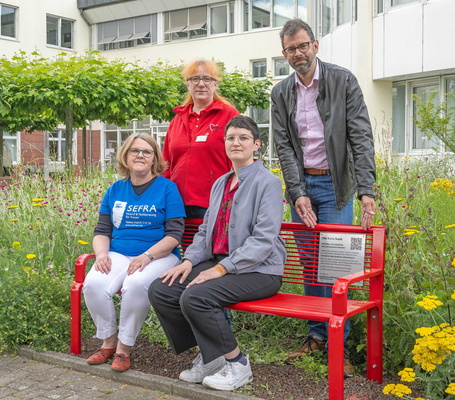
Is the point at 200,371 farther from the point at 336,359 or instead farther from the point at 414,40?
the point at 414,40

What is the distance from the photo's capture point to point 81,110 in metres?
14.9

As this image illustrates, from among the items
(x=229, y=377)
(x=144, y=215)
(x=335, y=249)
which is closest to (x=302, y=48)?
(x=335, y=249)

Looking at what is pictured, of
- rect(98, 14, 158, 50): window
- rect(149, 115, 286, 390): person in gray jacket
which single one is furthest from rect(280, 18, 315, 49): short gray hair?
rect(98, 14, 158, 50): window

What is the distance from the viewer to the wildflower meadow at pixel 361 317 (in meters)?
3.55

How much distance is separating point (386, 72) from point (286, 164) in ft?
45.9

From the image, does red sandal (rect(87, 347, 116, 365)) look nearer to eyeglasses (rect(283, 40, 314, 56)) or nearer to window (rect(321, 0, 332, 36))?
eyeglasses (rect(283, 40, 314, 56))

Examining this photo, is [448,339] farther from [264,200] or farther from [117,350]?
[117,350]

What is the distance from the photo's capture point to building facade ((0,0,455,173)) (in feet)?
53.5

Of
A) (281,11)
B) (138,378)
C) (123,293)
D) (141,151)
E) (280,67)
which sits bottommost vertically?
(138,378)

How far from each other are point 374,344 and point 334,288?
584 mm

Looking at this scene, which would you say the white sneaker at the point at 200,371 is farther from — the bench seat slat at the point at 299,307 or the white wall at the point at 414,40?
the white wall at the point at 414,40

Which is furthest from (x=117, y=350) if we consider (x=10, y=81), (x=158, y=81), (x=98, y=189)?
(x=158, y=81)

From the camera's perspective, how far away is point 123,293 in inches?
166

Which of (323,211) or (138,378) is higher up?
(323,211)
